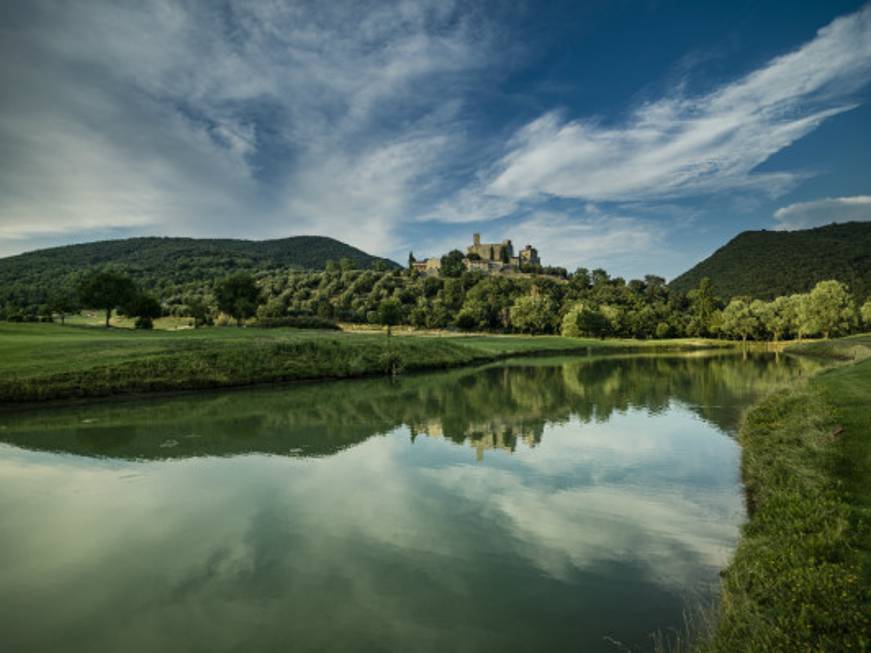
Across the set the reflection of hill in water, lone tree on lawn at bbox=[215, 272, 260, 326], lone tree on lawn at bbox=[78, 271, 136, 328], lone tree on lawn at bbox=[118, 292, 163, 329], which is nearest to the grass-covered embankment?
the reflection of hill in water

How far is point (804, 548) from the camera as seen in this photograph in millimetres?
8281

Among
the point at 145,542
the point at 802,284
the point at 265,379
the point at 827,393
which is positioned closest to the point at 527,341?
the point at 265,379

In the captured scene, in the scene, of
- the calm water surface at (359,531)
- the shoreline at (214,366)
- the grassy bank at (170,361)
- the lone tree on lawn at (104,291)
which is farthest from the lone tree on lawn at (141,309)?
the calm water surface at (359,531)

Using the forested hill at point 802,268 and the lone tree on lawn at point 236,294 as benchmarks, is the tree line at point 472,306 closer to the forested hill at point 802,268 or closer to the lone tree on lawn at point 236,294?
the lone tree on lawn at point 236,294

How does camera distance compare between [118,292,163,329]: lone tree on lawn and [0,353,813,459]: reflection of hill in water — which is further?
[118,292,163,329]: lone tree on lawn

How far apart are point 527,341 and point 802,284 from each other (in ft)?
413

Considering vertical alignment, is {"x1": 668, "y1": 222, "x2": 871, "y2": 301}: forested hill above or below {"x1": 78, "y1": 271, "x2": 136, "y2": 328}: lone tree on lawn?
above

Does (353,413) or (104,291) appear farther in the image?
(104,291)

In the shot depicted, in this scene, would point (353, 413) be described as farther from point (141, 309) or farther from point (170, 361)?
point (141, 309)

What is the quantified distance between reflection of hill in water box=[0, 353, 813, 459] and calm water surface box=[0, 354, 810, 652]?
0.89 ft

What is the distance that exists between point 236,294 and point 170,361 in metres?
40.8

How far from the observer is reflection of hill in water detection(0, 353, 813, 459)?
894 inches

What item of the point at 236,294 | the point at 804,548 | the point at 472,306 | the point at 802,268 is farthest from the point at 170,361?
the point at 802,268

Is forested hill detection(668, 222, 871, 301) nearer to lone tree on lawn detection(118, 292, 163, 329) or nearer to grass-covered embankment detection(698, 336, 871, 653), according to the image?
lone tree on lawn detection(118, 292, 163, 329)
